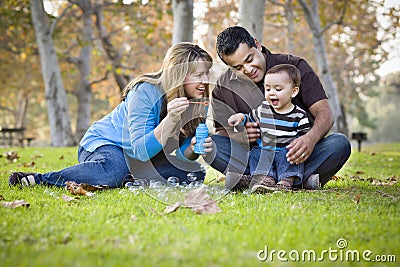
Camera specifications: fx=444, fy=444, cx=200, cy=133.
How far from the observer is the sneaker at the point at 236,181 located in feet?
11.5

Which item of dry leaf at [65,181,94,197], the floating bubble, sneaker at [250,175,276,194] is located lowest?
the floating bubble

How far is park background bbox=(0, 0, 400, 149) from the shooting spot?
12289mm

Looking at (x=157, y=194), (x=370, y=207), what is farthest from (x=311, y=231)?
(x=157, y=194)

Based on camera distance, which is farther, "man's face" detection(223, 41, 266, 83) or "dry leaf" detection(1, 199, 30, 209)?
"man's face" detection(223, 41, 266, 83)

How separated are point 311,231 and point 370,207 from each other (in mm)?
802

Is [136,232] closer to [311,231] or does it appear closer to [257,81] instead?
[311,231]

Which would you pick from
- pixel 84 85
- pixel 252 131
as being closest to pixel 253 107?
pixel 252 131

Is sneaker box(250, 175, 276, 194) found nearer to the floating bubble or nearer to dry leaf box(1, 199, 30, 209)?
the floating bubble

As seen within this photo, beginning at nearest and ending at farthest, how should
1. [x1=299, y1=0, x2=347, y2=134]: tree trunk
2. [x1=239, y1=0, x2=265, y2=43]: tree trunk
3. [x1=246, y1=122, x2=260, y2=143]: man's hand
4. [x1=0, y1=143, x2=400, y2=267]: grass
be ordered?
[x1=0, y1=143, x2=400, y2=267]: grass → [x1=246, y1=122, x2=260, y2=143]: man's hand → [x1=239, y1=0, x2=265, y2=43]: tree trunk → [x1=299, y1=0, x2=347, y2=134]: tree trunk

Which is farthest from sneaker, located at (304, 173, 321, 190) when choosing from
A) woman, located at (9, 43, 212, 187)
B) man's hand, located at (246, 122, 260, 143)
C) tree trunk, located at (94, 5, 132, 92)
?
tree trunk, located at (94, 5, 132, 92)

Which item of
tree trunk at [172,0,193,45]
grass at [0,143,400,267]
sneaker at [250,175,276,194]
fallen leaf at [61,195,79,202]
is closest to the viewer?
grass at [0,143,400,267]

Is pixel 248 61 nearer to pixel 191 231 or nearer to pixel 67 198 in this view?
pixel 67 198

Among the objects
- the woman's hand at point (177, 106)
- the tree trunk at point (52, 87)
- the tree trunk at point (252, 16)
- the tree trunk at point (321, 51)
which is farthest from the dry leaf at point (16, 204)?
the tree trunk at point (321, 51)

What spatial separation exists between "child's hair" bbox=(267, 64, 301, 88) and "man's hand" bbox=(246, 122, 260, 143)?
1.50ft
